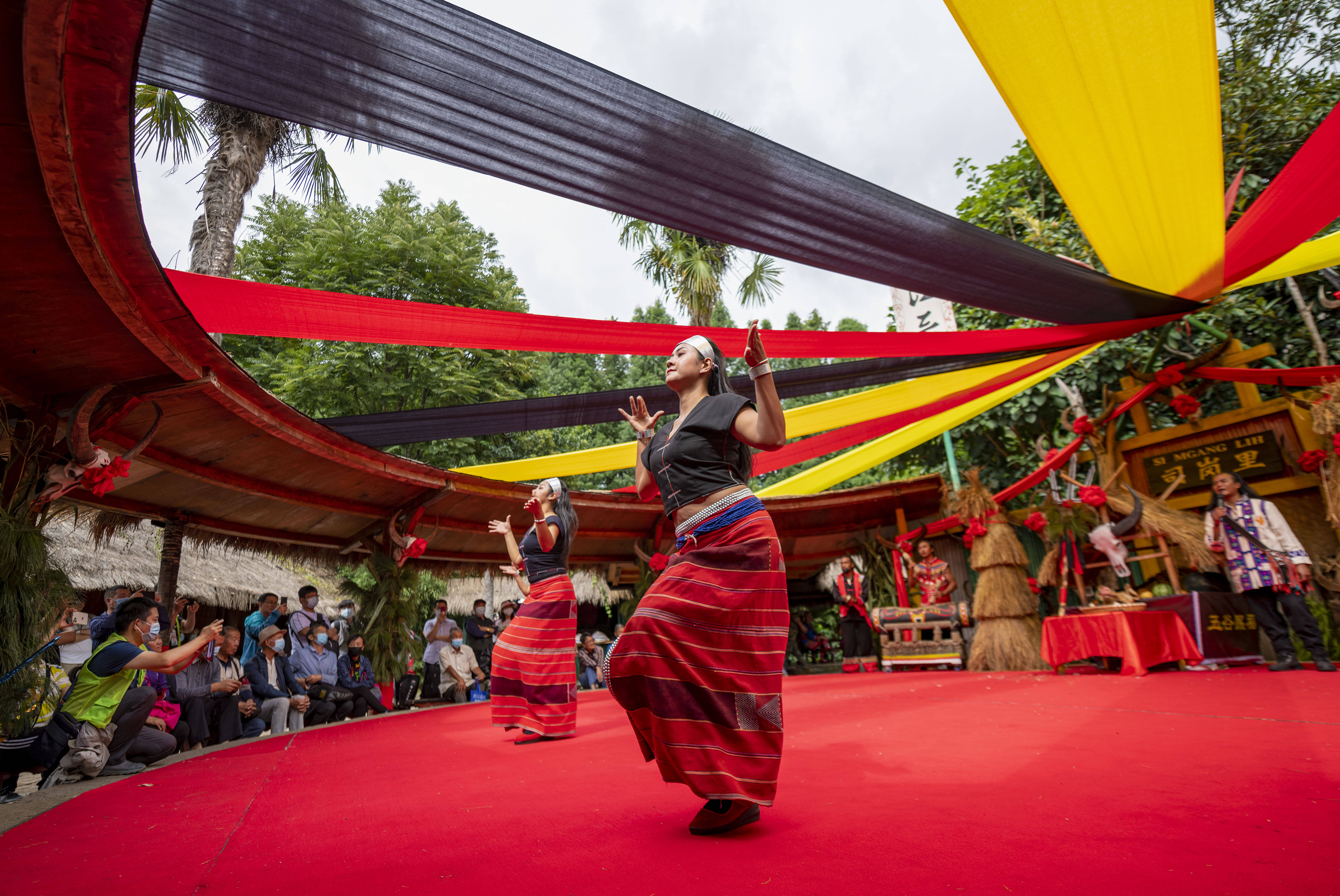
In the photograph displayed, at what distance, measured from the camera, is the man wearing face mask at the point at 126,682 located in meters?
3.19

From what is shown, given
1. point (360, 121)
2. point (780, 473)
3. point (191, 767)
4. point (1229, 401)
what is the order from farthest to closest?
point (780, 473), point (1229, 401), point (191, 767), point (360, 121)

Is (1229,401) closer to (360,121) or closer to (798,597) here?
(798,597)

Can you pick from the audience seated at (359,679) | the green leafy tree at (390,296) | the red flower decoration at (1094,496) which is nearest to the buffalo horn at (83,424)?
the audience seated at (359,679)

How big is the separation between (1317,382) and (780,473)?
15.7 m

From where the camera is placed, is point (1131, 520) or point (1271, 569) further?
point (1131, 520)

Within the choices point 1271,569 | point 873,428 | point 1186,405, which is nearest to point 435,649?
point 873,428

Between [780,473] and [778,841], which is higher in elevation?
[780,473]

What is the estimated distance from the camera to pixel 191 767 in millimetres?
3439

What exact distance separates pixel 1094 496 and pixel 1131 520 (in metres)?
0.35

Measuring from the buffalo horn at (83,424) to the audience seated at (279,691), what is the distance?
2361 millimetres

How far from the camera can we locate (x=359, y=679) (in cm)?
642

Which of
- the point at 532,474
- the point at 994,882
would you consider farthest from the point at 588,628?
the point at 994,882

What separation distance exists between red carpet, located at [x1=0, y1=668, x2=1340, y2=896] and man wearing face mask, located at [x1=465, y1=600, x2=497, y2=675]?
214 inches

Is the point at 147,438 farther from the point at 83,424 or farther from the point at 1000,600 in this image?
the point at 1000,600
